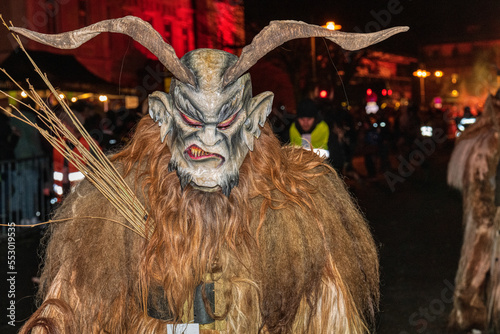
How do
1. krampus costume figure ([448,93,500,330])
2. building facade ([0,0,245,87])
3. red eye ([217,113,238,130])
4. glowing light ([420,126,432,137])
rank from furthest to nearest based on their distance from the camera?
glowing light ([420,126,432,137]) < building facade ([0,0,245,87]) < krampus costume figure ([448,93,500,330]) < red eye ([217,113,238,130])

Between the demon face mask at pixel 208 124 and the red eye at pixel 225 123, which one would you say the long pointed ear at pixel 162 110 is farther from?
the red eye at pixel 225 123

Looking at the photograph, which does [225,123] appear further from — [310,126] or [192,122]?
[310,126]

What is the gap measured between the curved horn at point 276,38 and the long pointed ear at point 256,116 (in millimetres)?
196

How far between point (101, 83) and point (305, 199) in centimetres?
1310

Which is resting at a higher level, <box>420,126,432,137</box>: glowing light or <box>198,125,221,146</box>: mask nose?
<box>420,126,432,137</box>: glowing light

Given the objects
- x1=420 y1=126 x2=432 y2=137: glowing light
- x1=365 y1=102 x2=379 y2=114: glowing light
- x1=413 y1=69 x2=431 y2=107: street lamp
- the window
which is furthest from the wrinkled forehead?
x1=413 y1=69 x2=431 y2=107: street lamp

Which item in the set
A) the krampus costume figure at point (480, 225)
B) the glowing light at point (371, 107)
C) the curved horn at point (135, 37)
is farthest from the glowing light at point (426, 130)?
the curved horn at point (135, 37)

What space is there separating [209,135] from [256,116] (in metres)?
0.29

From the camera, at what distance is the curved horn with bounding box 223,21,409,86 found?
254cm

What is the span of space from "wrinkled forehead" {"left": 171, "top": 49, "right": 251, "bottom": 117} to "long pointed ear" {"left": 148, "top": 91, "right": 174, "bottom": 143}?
2.0 inches

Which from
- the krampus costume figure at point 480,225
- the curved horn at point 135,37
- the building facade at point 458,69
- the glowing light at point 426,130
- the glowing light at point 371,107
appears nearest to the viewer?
the curved horn at point 135,37

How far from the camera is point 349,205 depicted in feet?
9.89

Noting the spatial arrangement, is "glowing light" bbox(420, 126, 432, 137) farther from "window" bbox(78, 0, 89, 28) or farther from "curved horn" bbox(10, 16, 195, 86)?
"curved horn" bbox(10, 16, 195, 86)

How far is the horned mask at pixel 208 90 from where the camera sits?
2.54m
